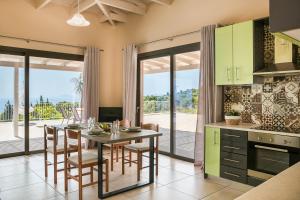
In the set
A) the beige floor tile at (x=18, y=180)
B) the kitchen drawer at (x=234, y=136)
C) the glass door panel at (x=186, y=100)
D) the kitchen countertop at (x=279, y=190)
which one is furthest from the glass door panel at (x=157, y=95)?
the kitchen countertop at (x=279, y=190)

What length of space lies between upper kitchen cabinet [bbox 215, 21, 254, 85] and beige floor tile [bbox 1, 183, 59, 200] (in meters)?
2.85

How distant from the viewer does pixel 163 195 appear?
3.13 meters

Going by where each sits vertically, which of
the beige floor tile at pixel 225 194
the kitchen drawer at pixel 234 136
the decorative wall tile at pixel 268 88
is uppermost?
the decorative wall tile at pixel 268 88

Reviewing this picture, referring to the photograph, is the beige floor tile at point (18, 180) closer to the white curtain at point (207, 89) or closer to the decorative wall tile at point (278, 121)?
the white curtain at point (207, 89)

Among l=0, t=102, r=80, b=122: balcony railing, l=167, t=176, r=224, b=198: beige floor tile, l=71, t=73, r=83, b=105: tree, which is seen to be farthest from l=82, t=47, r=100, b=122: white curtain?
l=167, t=176, r=224, b=198: beige floor tile

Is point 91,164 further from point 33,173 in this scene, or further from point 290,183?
point 290,183

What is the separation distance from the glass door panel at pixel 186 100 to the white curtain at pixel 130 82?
3.50 ft

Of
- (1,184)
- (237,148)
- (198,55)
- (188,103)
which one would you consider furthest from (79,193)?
(198,55)

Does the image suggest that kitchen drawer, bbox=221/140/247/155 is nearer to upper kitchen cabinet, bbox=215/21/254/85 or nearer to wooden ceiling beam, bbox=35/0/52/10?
upper kitchen cabinet, bbox=215/21/254/85

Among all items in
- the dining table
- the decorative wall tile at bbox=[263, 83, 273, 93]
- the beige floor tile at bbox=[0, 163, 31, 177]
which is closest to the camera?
the dining table

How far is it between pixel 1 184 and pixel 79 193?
4.37 feet

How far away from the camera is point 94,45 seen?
5926 mm

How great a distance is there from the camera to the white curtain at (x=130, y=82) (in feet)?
18.6

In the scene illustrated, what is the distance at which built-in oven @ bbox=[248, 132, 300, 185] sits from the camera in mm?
2855
